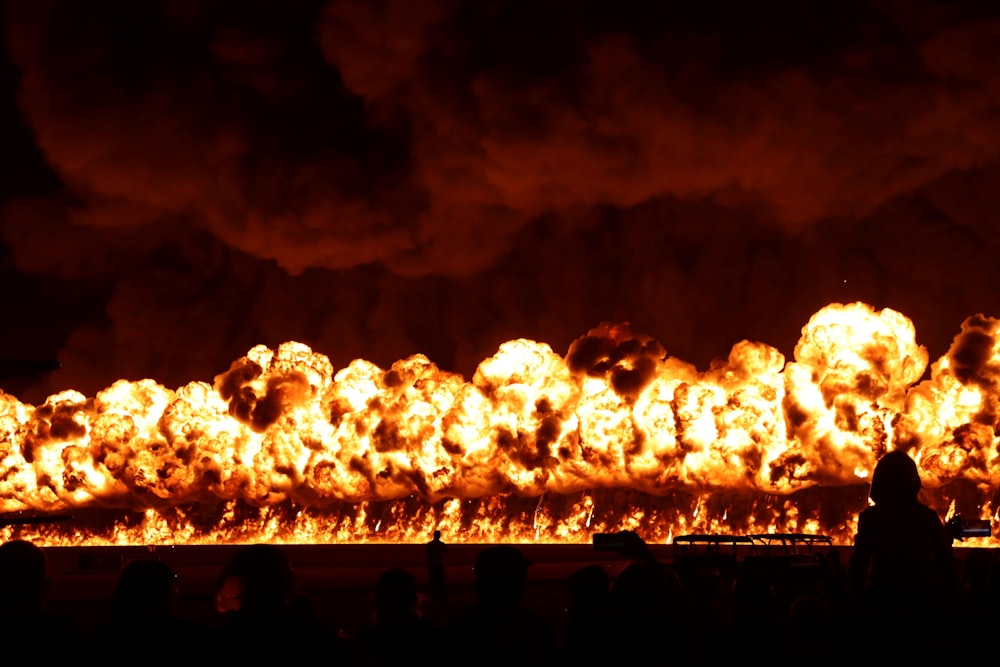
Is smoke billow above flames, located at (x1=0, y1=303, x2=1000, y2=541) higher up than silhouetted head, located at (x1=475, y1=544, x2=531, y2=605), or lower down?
higher up

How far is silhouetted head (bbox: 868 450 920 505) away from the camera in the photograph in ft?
23.1

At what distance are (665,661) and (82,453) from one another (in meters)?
65.6

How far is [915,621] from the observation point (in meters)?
5.68

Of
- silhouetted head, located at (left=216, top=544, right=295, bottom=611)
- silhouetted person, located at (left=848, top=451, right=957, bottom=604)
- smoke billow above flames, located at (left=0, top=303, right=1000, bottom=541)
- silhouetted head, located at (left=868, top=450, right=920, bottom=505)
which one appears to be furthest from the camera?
smoke billow above flames, located at (left=0, top=303, right=1000, bottom=541)

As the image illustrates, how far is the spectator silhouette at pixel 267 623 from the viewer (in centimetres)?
549

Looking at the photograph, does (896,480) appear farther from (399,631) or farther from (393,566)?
(393,566)

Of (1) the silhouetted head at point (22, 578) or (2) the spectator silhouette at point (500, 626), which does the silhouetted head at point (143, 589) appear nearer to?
(1) the silhouetted head at point (22, 578)

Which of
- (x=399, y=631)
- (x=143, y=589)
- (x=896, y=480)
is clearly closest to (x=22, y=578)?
(x=143, y=589)

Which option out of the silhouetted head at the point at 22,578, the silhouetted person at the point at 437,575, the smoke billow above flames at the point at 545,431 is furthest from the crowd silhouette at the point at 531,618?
the smoke billow above flames at the point at 545,431

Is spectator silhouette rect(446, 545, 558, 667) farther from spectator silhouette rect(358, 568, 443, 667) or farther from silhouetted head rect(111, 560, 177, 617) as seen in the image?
silhouetted head rect(111, 560, 177, 617)

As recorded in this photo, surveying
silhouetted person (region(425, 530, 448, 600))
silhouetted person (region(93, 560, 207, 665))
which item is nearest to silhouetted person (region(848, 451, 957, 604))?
silhouetted person (region(93, 560, 207, 665))

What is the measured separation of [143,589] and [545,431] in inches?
1887

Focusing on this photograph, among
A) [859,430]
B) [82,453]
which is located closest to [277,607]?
[859,430]

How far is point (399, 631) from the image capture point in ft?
22.0
